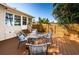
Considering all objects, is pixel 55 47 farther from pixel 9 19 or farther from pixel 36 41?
pixel 9 19

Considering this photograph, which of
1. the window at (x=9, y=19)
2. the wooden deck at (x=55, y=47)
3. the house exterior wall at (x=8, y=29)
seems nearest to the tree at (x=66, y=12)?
the wooden deck at (x=55, y=47)

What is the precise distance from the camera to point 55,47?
4.34 meters

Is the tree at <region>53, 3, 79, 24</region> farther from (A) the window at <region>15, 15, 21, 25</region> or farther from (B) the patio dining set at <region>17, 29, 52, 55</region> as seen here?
(A) the window at <region>15, 15, 21, 25</region>

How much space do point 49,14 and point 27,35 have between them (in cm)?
79

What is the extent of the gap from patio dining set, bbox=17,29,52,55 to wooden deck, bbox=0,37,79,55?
129 mm

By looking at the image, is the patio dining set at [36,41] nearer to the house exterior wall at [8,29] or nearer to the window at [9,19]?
the house exterior wall at [8,29]

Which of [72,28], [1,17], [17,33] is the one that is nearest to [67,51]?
[72,28]

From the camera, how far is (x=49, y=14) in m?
4.34

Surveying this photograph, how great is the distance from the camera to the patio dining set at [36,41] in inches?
168

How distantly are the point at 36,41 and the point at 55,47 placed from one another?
500 mm

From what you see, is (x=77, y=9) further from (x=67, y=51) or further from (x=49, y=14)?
(x=67, y=51)

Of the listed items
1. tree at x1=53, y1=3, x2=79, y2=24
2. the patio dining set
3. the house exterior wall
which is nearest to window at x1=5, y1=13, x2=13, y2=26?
the house exterior wall

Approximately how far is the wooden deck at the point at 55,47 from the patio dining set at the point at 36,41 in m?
0.13

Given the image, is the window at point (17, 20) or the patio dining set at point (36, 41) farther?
the window at point (17, 20)
